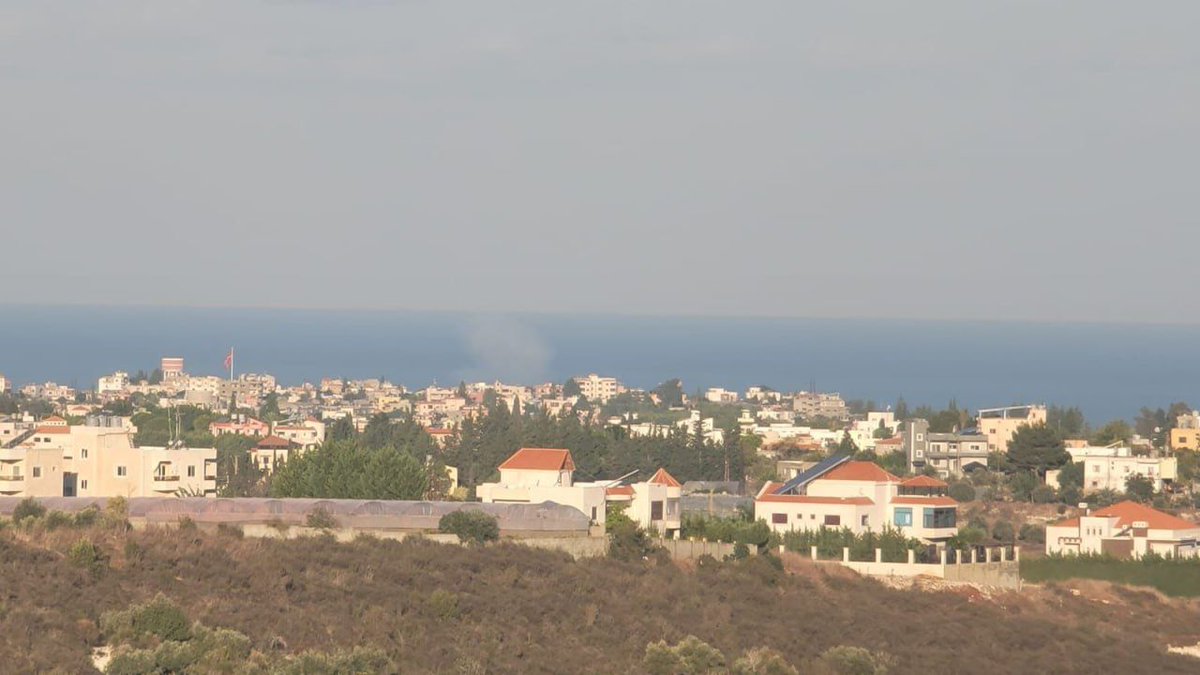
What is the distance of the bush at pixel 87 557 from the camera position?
30.5 meters

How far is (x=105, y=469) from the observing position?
179 feet

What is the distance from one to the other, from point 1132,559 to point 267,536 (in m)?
31.2

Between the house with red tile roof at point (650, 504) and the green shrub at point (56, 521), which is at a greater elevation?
the green shrub at point (56, 521)

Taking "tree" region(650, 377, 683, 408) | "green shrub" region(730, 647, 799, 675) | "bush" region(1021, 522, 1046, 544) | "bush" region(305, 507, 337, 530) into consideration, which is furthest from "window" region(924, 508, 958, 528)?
"tree" region(650, 377, 683, 408)

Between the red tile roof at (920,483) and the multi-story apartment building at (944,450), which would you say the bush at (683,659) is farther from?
the multi-story apartment building at (944,450)

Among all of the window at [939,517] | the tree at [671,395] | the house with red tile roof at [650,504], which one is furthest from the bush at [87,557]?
the tree at [671,395]

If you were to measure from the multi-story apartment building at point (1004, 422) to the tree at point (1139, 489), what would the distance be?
10.8m

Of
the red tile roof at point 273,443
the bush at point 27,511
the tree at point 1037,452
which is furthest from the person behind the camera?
the red tile roof at point 273,443

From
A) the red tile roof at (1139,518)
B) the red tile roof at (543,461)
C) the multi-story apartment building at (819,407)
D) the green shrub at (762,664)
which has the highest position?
the red tile roof at (543,461)

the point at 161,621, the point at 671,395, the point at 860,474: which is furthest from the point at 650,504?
the point at 671,395

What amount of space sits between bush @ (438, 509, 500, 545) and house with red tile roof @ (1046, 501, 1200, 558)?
87.4 ft

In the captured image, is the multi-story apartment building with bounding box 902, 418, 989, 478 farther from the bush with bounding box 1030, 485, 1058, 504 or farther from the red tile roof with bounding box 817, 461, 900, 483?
the red tile roof with bounding box 817, 461, 900, 483

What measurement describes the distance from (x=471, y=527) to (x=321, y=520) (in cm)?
280

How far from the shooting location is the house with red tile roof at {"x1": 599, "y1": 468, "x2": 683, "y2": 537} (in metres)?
50.7
